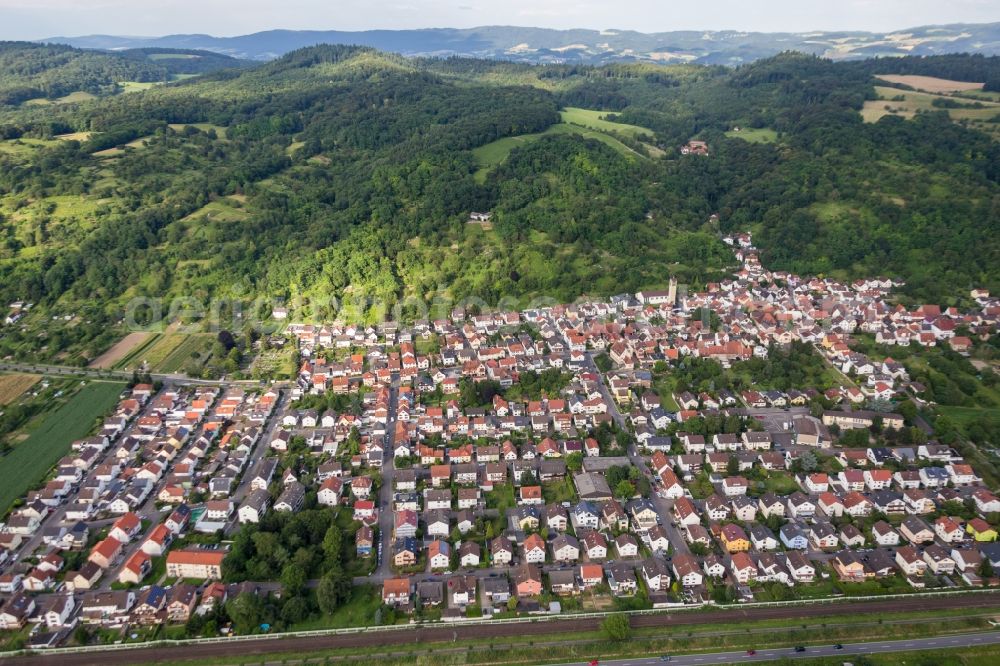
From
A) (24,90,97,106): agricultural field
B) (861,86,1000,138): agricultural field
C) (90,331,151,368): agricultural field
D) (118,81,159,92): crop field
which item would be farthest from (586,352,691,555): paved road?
(118,81,159,92): crop field

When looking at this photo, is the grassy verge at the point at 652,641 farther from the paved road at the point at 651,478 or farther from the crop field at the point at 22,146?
the crop field at the point at 22,146

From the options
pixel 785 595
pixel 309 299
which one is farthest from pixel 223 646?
pixel 309 299

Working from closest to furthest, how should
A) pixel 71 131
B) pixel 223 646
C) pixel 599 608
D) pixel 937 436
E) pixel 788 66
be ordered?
pixel 223 646, pixel 599 608, pixel 937 436, pixel 71 131, pixel 788 66

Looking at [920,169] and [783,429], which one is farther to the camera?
[920,169]

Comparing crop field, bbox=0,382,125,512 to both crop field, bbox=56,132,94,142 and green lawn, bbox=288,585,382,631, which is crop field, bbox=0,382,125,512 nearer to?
green lawn, bbox=288,585,382,631

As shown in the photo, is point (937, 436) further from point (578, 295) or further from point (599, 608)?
point (578, 295)
